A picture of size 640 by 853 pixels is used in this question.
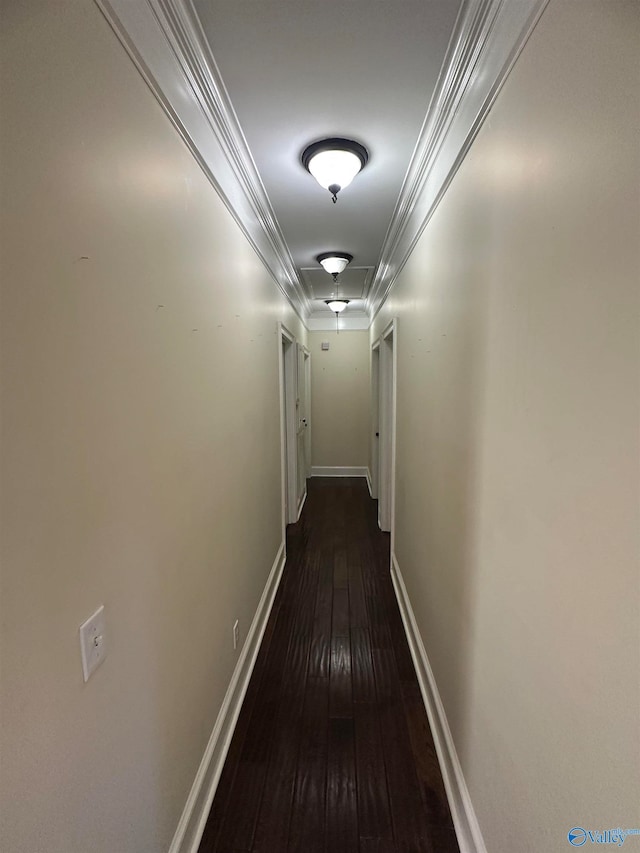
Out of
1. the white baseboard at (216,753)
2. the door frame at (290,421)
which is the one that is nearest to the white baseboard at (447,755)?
the white baseboard at (216,753)

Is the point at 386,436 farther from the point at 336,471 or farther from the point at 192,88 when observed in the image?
the point at 192,88

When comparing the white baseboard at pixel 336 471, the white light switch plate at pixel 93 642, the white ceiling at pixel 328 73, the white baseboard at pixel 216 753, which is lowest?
the white baseboard at pixel 216 753

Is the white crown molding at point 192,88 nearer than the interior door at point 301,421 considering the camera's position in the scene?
Yes

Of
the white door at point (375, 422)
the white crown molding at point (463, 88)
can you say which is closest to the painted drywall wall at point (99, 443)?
the white crown molding at point (463, 88)

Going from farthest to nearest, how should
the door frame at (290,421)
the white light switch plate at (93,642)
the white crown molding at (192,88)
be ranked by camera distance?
the door frame at (290,421)
the white crown molding at (192,88)
the white light switch plate at (93,642)

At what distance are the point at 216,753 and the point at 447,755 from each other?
90 cm

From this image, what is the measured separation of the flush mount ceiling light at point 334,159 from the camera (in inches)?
64.8

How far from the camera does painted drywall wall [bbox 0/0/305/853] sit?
0.59 metres

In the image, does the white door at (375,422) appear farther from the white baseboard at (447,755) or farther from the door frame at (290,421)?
the white baseboard at (447,755)

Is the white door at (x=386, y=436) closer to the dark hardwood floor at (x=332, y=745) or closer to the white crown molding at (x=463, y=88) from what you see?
the dark hardwood floor at (x=332, y=745)

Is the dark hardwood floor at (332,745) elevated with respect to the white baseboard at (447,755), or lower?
lower

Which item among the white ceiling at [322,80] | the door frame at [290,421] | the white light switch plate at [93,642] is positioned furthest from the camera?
the door frame at [290,421]

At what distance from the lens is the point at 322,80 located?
131cm

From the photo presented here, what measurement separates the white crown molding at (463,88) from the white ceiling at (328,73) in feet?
0.12
